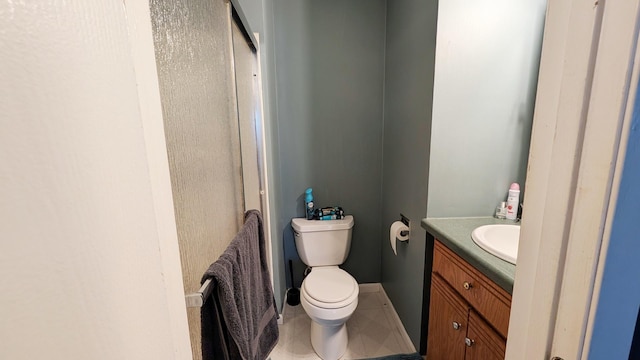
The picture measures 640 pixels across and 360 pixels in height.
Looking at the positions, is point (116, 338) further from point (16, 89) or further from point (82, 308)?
point (16, 89)

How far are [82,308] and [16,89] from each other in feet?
0.68

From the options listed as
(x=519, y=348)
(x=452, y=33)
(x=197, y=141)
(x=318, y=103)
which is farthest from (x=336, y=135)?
(x=519, y=348)

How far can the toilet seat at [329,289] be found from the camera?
1403 mm

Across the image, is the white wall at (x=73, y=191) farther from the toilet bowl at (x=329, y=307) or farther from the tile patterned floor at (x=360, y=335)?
the tile patterned floor at (x=360, y=335)

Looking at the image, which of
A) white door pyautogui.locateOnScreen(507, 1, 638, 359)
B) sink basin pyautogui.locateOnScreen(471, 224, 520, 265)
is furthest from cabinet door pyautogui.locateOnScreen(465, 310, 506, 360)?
white door pyautogui.locateOnScreen(507, 1, 638, 359)

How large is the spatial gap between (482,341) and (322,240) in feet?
3.56

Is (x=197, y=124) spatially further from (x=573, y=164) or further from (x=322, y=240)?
(x=322, y=240)

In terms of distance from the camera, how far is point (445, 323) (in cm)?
118

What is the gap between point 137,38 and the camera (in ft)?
1.07

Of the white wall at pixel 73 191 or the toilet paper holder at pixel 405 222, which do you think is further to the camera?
the toilet paper holder at pixel 405 222

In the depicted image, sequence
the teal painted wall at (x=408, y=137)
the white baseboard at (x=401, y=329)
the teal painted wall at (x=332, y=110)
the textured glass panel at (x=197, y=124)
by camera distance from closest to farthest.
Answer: the textured glass panel at (x=197, y=124) → the teal painted wall at (x=408, y=137) → the white baseboard at (x=401, y=329) → the teal painted wall at (x=332, y=110)

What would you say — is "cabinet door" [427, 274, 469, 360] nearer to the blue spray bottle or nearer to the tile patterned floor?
the tile patterned floor

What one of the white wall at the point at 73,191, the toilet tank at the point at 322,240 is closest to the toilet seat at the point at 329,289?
the toilet tank at the point at 322,240

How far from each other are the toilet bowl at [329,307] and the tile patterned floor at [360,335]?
0.26 feet
